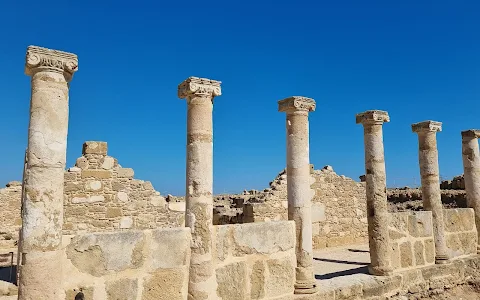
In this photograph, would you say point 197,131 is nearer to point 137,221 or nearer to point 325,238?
point 137,221

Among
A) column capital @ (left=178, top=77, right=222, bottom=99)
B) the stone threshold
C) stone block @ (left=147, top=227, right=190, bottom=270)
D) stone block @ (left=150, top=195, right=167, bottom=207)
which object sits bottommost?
the stone threshold

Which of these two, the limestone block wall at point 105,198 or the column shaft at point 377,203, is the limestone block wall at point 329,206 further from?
the column shaft at point 377,203

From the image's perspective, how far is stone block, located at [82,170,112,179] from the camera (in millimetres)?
9586

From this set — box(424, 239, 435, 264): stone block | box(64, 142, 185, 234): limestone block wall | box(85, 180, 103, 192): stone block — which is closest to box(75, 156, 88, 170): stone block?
box(64, 142, 185, 234): limestone block wall

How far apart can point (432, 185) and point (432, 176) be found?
20 centimetres

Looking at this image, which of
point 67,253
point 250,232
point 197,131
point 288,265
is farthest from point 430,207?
A: point 67,253

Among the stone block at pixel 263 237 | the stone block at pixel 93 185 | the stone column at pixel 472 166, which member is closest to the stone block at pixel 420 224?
the stone column at pixel 472 166

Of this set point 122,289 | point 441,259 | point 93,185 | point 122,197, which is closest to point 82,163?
point 93,185

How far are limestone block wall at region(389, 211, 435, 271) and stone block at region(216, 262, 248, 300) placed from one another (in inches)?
137

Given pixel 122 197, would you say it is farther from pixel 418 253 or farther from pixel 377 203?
pixel 418 253

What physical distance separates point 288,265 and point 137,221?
5.48 metres

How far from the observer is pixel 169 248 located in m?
5.09

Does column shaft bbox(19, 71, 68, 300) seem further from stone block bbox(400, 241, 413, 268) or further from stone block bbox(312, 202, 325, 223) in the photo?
Answer: stone block bbox(312, 202, 325, 223)

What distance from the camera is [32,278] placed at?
392 cm
